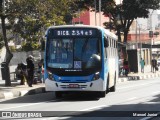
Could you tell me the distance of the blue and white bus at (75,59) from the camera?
18.5 m

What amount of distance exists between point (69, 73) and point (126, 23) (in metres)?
29.1

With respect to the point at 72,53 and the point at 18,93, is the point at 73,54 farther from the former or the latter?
the point at 18,93

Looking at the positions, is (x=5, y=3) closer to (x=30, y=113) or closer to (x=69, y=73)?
(x=69, y=73)

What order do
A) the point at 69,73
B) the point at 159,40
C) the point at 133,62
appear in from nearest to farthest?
the point at 69,73
the point at 133,62
the point at 159,40

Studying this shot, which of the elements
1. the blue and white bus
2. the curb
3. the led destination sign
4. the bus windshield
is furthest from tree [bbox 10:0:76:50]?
the bus windshield

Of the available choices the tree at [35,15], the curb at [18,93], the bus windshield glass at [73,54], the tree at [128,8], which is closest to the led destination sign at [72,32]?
the bus windshield glass at [73,54]

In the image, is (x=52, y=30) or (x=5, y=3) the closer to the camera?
(x=52, y=30)

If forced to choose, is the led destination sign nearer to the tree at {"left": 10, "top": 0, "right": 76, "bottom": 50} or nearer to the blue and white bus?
the blue and white bus

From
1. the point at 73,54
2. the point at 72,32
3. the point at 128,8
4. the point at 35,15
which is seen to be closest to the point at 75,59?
the point at 73,54

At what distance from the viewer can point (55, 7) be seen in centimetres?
2602

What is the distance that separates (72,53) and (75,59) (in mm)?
264

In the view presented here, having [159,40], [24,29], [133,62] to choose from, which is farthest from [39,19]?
[159,40]

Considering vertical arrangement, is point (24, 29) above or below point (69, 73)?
above

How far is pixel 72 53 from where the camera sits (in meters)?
18.7
